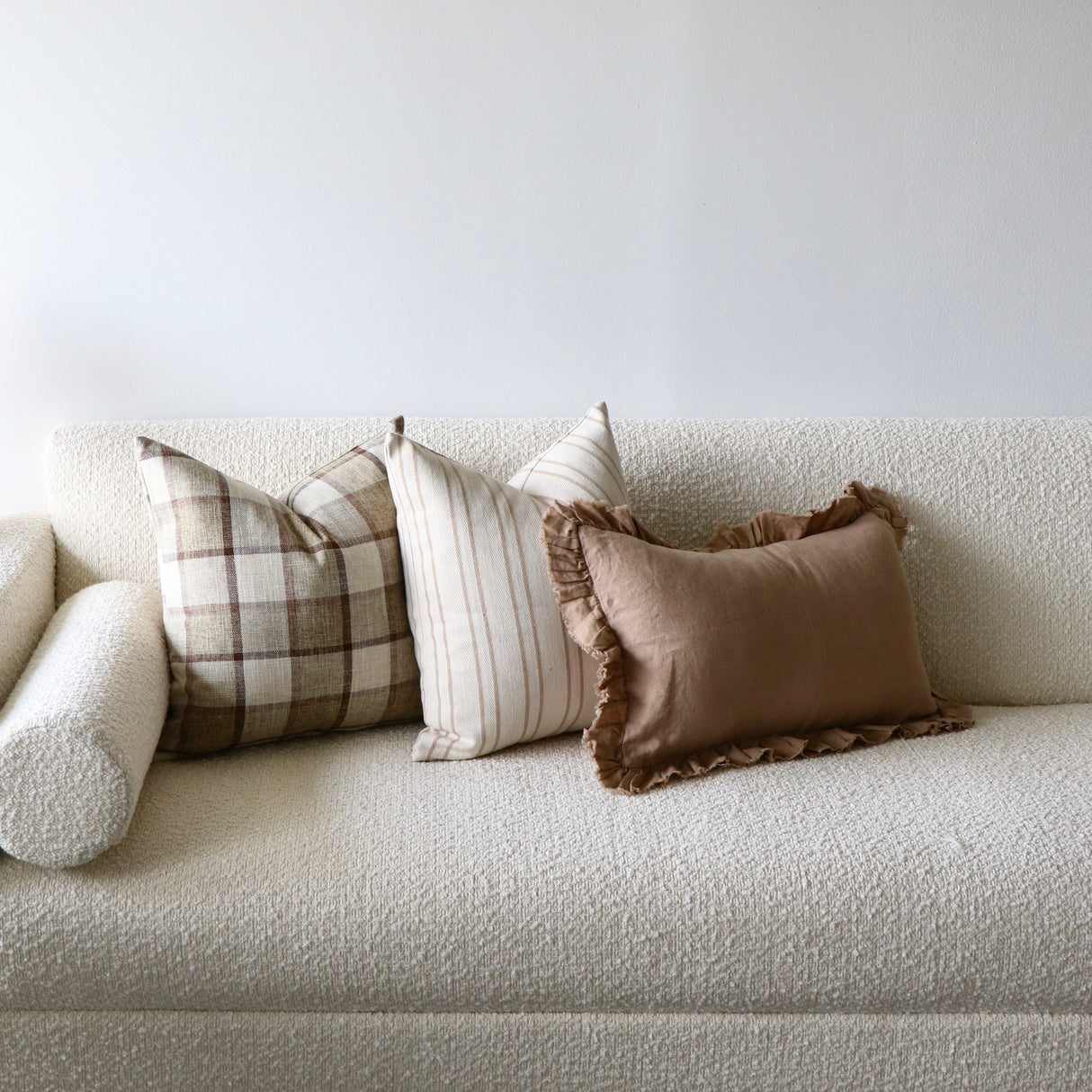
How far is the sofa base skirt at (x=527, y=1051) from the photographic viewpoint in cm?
105

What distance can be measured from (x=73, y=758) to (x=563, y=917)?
507 millimetres

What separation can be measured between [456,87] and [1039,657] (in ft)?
4.09

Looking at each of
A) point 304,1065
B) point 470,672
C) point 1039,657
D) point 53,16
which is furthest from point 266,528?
point 1039,657

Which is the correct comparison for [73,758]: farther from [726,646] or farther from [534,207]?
[534,207]

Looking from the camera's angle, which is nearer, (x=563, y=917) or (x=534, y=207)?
(x=563, y=917)

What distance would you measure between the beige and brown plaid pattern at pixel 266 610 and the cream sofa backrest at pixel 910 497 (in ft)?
0.78

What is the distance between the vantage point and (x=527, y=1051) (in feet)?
3.50

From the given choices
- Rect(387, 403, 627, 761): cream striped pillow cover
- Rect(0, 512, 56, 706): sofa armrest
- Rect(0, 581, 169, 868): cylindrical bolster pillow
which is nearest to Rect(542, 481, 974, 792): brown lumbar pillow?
Rect(387, 403, 627, 761): cream striped pillow cover

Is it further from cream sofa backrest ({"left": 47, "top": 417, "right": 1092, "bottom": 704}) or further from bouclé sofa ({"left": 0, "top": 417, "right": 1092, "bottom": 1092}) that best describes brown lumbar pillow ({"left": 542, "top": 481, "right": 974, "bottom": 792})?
cream sofa backrest ({"left": 47, "top": 417, "right": 1092, "bottom": 704})

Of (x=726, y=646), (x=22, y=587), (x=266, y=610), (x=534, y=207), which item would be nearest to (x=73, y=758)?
(x=266, y=610)

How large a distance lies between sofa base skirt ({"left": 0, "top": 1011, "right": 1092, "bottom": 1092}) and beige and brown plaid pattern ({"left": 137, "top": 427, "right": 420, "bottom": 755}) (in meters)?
0.36

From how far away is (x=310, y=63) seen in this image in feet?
5.26

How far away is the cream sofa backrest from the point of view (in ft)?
5.13

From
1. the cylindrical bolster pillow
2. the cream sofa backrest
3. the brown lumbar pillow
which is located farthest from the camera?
the cream sofa backrest
